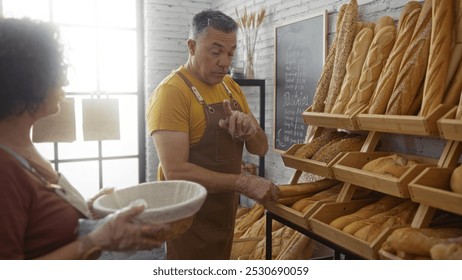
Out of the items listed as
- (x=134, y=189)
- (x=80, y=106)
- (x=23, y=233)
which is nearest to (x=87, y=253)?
(x=23, y=233)

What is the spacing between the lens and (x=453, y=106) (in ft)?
4.33

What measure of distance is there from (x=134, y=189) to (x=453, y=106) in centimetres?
104

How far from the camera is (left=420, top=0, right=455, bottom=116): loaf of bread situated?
1387 millimetres

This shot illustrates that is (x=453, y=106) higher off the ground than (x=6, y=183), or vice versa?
(x=453, y=106)

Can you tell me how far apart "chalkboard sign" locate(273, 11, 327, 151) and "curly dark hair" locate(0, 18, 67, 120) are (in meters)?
1.91

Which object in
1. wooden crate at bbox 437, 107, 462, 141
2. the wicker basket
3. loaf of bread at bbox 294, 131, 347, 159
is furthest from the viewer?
the wicker basket

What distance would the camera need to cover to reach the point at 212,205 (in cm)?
182

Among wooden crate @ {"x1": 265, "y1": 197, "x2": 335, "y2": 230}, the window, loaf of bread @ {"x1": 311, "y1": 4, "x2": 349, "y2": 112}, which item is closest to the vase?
the window

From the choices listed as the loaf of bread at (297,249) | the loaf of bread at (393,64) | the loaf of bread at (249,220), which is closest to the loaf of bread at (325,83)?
the loaf of bread at (393,64)

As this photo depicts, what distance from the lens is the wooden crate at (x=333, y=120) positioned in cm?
164

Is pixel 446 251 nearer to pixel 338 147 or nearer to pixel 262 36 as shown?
pixel 338 147

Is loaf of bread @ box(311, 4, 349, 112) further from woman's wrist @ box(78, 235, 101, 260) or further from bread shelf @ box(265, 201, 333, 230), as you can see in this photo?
woman's wrist @ box(78, 235, 101, 260)

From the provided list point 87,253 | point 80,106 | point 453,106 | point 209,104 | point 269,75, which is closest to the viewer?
point 87,253

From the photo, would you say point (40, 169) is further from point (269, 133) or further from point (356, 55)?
point (269, 133)
